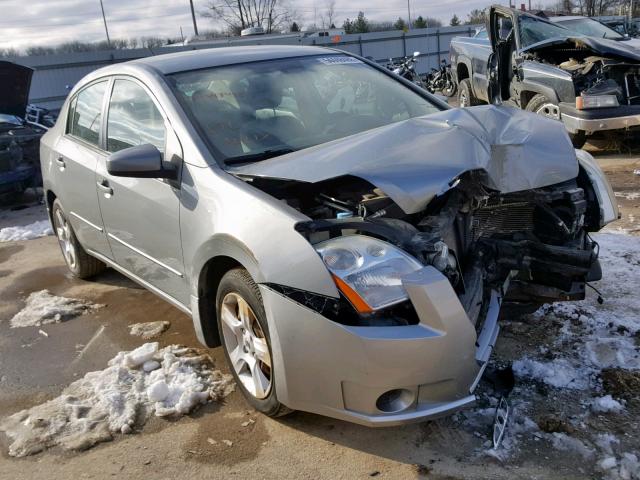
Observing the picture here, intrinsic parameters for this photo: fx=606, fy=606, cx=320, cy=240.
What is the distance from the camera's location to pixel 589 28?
30.7 feet

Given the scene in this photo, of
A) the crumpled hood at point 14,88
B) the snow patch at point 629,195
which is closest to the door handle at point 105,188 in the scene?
the snow patch at point 629,195

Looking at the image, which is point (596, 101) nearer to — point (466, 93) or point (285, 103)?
point (466, 93)

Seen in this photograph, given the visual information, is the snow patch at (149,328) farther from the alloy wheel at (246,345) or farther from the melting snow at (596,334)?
the melting snow at (596,334)

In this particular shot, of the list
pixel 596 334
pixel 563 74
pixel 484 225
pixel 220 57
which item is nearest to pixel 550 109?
pixel 563 74

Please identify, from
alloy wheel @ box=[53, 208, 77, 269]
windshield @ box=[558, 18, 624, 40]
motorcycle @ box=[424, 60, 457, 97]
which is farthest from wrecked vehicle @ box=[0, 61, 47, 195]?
motorcycle @ box=[424, 60, 457, 97]

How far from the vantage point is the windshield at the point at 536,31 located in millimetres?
8263

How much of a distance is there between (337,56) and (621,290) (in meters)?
2.50

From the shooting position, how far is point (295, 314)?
247cm

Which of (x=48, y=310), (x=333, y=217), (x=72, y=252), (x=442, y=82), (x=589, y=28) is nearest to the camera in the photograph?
(x=333, y=217)

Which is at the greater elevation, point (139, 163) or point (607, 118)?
point (139, 163)

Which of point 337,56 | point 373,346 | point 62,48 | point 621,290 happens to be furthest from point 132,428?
point 62,48

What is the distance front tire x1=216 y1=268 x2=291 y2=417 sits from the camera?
108 inches

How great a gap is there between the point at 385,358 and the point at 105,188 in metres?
2.41

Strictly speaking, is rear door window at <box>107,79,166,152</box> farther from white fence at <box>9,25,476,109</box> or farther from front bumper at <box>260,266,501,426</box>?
white fence at <box>9,25,476,109</box>
